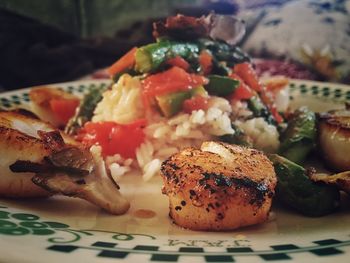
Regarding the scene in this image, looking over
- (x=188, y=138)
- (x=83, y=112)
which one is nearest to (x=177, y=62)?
(x=188, y=138)

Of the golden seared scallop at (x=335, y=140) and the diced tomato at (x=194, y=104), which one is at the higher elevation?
the diced tomato at (x=194, y=104)

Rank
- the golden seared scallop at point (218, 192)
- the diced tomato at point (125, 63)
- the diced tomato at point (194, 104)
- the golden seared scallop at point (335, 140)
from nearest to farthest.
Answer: the golden seared scallop at point (218, 192) < the golden seared scallop at point (335, 140) < the diced tomato at point (194, 104) < the diced tomato at point (125, 63)

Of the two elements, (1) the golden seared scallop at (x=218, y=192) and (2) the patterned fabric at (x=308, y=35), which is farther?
(2) the patterned fabric at (x=308, y=35)

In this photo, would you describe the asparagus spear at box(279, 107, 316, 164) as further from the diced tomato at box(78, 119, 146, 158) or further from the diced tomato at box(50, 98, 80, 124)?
the diced tomato at box(50, 98, 80, 124)

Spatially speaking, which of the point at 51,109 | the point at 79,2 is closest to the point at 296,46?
the point at 79,2

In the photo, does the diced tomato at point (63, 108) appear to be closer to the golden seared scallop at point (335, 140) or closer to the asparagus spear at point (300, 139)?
the asparagus spear at point (300, 139)

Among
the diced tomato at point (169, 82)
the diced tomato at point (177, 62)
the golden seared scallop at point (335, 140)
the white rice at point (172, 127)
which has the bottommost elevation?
the golden seared scallop at point (335, 140)

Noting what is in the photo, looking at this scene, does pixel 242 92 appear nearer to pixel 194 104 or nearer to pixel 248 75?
pixel 248 75

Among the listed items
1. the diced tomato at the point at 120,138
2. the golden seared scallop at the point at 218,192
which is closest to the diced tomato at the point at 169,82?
the diced tomato at the point at 120,138
